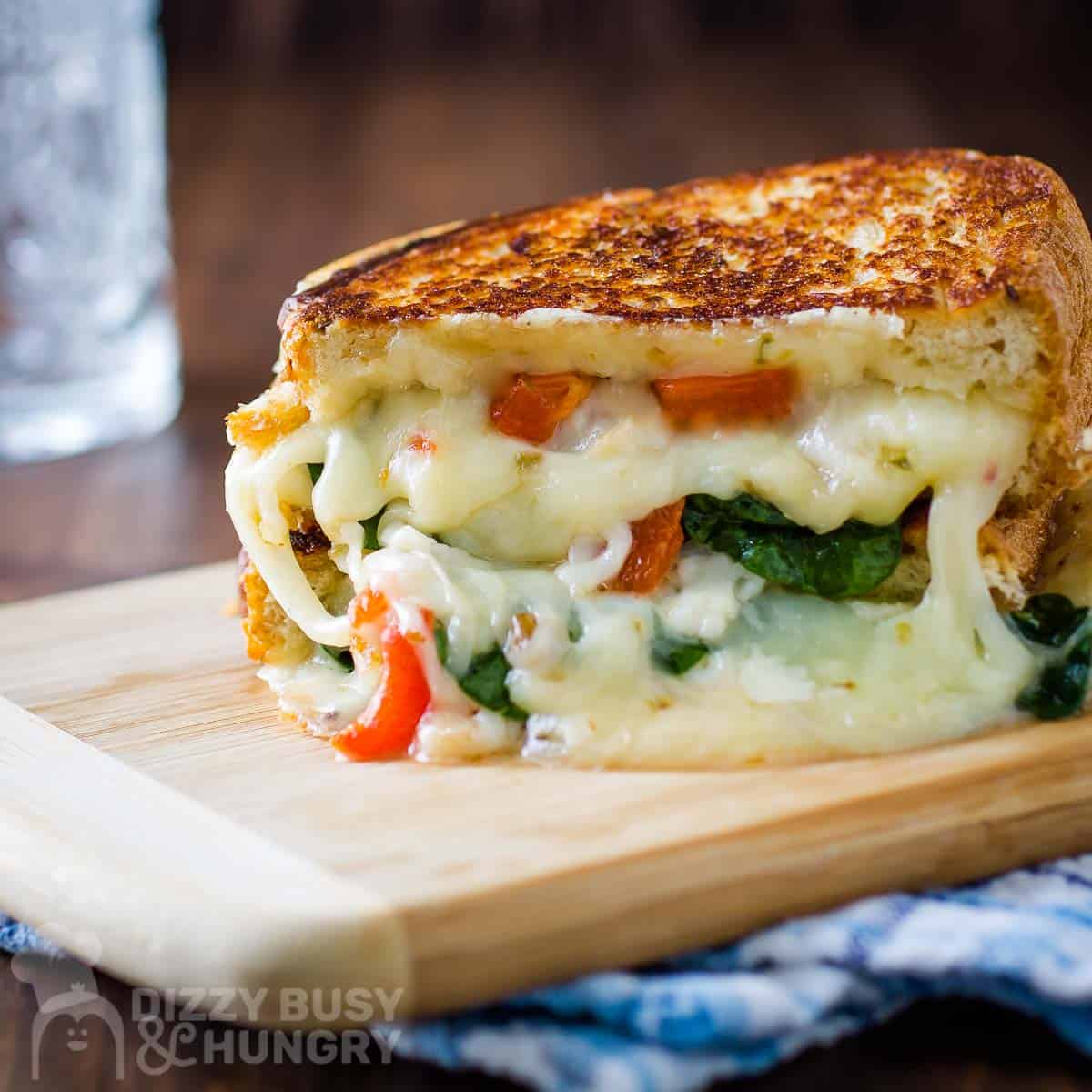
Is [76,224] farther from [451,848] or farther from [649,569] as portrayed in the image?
[451,848]

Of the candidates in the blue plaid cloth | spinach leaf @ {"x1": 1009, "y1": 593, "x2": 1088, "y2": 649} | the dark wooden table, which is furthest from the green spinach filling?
the dark wooden table

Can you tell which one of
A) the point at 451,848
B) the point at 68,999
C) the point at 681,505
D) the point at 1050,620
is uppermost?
the point at 681,505

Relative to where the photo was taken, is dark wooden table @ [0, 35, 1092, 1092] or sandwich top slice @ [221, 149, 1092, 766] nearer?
sandwich top slice @ [221, 149, 1092, 766]

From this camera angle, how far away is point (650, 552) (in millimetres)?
3447

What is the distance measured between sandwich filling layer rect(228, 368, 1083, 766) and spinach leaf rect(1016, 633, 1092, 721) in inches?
1.1

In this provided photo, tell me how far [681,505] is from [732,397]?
221mm

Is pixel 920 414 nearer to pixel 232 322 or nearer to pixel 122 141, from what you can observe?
pixel 122 141

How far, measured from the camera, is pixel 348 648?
3.65 metres

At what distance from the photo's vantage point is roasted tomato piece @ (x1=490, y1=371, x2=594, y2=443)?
138 inches


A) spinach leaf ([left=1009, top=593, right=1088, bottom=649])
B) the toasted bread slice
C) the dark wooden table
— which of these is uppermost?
the toasted bread slice

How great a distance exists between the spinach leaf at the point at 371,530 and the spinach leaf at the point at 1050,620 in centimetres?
119

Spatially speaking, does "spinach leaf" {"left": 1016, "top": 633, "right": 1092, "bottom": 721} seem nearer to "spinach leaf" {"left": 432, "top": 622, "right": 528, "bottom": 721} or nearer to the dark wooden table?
"spinach leaf" {"left": 432, "top": 622, "right": 528, "bottom": 721}

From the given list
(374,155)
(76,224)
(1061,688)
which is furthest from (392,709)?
(374,155)

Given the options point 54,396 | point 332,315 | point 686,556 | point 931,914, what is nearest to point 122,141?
point 54,396
